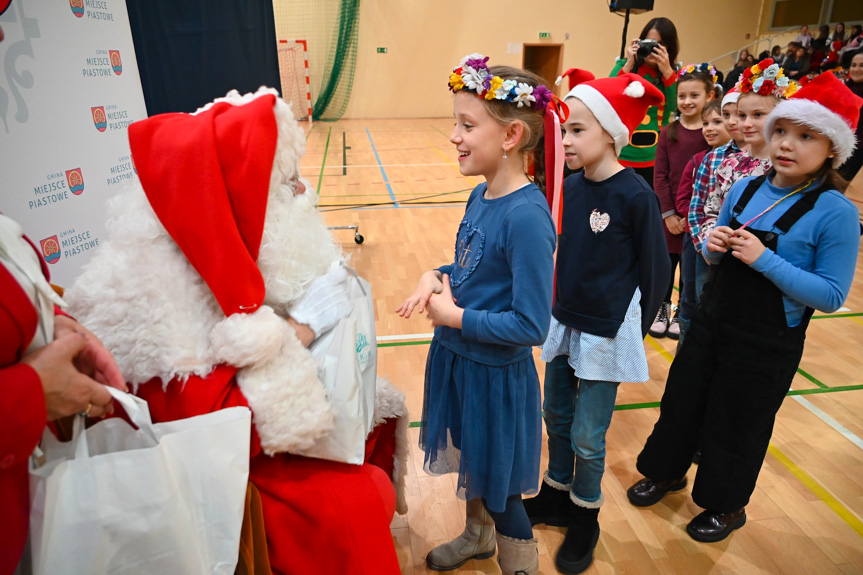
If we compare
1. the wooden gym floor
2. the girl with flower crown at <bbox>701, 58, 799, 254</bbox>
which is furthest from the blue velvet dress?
the girl with flower crown at <bbox>701, 58, 799, 254</bbox>

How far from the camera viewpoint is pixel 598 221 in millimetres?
1556

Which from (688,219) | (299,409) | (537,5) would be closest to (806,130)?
(688,219)

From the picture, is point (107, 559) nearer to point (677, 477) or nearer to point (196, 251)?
point (196, 251)

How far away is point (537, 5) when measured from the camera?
484 inches

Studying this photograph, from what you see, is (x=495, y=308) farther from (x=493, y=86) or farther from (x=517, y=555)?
(x=517, y=555)

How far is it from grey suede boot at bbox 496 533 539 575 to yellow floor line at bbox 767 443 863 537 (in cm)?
122

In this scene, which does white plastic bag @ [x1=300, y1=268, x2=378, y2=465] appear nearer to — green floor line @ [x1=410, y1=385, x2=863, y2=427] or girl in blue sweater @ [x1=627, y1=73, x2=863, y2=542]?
girl in blue sweater @ [x1=627, y1=73, x2=863, y2=542]

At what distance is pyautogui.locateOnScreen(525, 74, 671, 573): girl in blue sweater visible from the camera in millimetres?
1530

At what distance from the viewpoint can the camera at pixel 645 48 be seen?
2910mm

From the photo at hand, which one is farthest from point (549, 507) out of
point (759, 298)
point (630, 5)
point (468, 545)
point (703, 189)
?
point (630, 5)

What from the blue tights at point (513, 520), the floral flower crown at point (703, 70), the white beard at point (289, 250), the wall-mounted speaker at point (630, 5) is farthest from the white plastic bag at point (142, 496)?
the wall-mounted speaker at point (630, 5)

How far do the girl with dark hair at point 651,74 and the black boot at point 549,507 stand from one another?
1897 mm

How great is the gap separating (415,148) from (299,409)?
8.65m

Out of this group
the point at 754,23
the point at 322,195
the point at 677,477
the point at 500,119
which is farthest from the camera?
the point at 754,23
